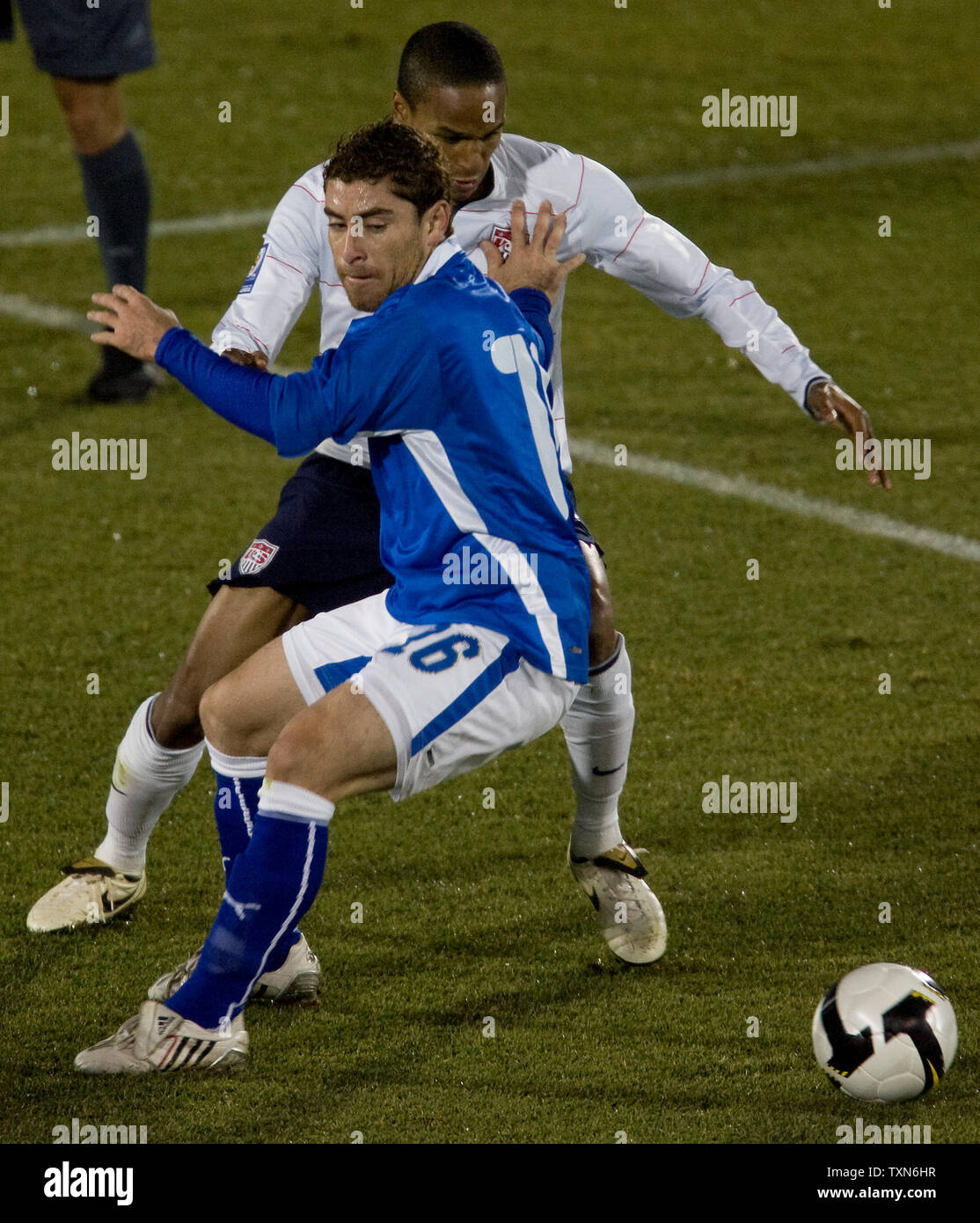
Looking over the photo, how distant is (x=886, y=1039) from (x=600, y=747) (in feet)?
3.27

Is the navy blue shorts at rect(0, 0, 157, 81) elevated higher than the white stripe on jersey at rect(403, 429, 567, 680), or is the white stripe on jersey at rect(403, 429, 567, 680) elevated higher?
the navy blue shorts at rect(0, 0, 157, 81)

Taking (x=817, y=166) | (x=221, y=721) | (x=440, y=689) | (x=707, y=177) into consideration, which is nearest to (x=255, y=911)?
(x=221, y=721)

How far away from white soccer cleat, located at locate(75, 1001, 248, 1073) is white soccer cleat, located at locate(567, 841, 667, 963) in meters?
0.87

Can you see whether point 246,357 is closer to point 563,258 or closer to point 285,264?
point 285,264

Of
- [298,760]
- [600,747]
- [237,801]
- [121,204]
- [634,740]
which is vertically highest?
[298,760]

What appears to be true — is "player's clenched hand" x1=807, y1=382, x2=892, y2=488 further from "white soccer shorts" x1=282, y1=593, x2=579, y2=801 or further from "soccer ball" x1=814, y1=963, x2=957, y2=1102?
"soccer ball" x1=814, y1=963, x2=957, y2=1102

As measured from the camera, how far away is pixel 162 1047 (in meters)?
3.28

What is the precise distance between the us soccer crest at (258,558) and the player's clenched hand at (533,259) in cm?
73

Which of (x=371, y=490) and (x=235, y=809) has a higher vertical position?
(x=371, y=490)

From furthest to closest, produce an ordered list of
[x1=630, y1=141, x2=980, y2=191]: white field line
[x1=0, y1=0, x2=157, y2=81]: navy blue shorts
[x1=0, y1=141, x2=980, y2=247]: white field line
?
[x1=630, y1=141, x2=980, y2=191]: white field line → [x1=0, y1=141, x2=980, y2=247]: white field line → [x1=0, y1=0, x2=157, y2=81]: navy blue shorts

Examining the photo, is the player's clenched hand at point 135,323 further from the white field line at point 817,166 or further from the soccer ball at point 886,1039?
the white field line at point 817,166

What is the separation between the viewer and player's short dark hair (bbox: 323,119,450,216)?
10.5 feet

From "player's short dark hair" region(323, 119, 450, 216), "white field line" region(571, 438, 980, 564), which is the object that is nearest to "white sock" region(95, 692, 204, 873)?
"player's short dark hair" region(323, 119, 450, 216)

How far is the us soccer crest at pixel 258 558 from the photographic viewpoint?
12.6 ft
